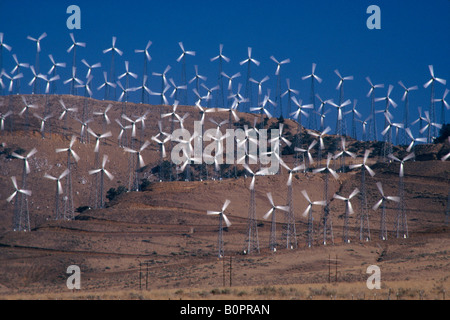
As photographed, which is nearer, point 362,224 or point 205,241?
point 205,241

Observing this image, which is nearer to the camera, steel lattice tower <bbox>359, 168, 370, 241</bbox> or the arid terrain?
the arid terrain

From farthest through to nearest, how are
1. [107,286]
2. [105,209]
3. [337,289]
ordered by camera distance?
1. [105,209]
2. [107,286]
3. [337,289]

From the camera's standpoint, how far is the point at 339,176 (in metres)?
130

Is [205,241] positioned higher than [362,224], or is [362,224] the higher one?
[362,224]

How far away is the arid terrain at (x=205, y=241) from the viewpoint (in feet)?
211

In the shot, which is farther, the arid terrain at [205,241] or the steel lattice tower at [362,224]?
the steel lattice tower at [362,224]

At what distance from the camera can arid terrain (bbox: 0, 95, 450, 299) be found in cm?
6431

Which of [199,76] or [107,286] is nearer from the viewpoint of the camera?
[107,286]

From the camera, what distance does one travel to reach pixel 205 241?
311 feet

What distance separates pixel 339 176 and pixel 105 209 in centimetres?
4606
